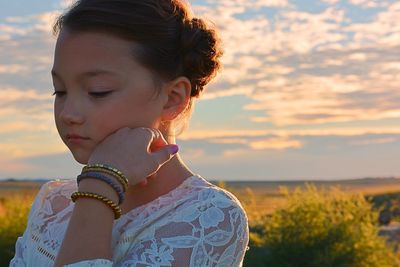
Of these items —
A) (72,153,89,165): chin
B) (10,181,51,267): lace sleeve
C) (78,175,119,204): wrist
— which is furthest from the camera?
(10,181,51,267): lace sleeve

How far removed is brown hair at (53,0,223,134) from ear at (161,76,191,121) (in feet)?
0.07

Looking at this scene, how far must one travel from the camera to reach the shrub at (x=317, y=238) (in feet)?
22.9

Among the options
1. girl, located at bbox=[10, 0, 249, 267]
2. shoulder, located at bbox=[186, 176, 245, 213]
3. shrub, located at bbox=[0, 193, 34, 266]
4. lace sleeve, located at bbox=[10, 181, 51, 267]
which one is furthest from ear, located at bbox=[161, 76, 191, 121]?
shrub, located at bbox=[0, 193, 34, 266]

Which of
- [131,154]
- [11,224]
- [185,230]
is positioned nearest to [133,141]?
[131,154]

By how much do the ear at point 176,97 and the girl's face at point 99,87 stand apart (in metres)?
0.03

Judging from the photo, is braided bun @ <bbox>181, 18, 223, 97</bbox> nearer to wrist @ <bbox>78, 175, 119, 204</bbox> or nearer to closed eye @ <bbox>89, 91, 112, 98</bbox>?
closed eye @ <bbox>89, 91, 112, 98</bbox>

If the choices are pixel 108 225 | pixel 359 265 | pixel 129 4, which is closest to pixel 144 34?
pixel 129 4

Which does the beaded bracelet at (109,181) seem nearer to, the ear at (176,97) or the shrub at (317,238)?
the ear at (176,97)

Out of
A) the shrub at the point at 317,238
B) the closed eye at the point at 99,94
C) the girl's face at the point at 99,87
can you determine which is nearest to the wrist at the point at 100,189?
the girl's face at the point at 99,87

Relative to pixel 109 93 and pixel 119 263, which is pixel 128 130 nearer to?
pixel 109 93

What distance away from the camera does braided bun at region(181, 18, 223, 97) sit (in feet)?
7.66

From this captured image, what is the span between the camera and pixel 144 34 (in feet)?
7.35

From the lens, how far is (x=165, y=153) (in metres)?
2.23

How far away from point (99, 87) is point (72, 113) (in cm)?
10
